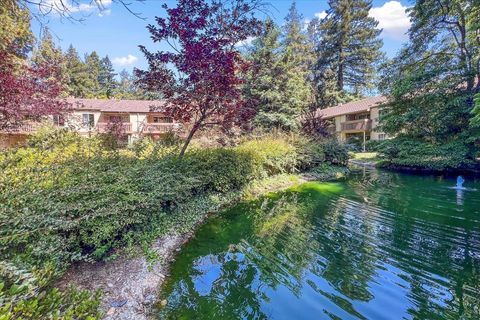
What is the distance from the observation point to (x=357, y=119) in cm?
2994

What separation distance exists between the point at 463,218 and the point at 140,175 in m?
8.42

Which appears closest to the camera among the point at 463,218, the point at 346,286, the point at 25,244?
the point at 25,244

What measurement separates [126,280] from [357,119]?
30.8 metres

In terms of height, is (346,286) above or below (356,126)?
below

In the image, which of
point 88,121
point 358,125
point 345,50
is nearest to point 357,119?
point 358,125

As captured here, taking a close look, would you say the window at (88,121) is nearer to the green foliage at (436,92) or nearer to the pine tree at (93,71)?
the green foliage at (436,92)

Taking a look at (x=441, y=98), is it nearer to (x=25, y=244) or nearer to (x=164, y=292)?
(x=164, y=292)

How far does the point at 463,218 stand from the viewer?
7.12 meters

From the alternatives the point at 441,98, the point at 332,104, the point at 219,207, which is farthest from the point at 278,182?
the point at 332,104

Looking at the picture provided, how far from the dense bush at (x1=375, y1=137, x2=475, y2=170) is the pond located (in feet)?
25.6

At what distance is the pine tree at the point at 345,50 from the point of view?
3300 cm

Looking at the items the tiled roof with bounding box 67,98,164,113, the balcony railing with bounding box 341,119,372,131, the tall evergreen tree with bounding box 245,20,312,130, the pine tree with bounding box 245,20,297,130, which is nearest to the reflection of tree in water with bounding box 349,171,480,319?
the pine tree with bounding box 245,20,297,130

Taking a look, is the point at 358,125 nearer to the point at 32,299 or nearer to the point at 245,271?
the point at 245,271

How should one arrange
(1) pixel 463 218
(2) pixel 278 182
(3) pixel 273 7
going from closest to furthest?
(3) pixel 273 7
(1) pixel 463 218
(2) pixel 278 182
